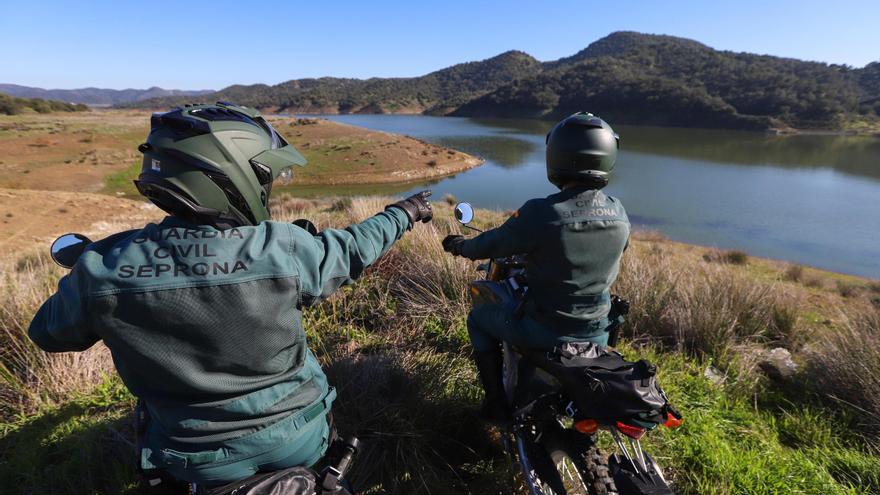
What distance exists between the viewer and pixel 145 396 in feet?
5.14

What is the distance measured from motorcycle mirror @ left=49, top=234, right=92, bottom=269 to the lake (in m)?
12.2

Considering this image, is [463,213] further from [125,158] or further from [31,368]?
[125,158]

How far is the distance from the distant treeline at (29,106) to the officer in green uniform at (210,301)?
66758 millimetres

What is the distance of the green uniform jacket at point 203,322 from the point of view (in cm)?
140

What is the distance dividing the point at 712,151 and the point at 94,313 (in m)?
55.7

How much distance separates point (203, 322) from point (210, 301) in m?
0.08

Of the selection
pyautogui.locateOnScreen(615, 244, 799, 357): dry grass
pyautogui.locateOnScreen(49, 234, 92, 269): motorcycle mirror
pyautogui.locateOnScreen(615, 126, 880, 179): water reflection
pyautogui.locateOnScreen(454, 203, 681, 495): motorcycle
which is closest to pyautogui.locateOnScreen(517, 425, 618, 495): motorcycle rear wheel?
pyautogui.locateOnScreen(454, 203, 681, 495): motorcycle

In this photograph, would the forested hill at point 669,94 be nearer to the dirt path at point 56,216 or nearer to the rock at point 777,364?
the rock at point 777,364

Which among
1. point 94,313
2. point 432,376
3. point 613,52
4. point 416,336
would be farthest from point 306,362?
point 613,52

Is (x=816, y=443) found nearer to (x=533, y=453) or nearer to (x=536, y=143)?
(x=533, y=453)

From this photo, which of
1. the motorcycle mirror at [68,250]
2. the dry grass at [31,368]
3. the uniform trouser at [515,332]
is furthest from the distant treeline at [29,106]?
the uniform trouser at [515,332]

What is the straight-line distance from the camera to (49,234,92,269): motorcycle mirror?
5.35ft

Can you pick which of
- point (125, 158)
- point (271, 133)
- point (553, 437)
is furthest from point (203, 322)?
point (125, 158)

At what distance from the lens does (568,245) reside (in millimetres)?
2289
